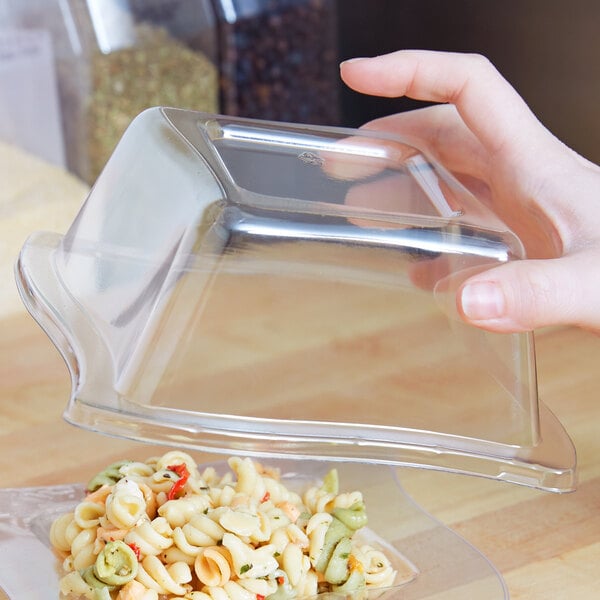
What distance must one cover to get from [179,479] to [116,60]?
849mm

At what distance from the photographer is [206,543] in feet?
1.92

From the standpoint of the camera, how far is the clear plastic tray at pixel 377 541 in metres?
0.61

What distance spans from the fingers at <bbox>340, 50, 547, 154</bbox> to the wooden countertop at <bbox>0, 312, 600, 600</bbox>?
0.85 feet

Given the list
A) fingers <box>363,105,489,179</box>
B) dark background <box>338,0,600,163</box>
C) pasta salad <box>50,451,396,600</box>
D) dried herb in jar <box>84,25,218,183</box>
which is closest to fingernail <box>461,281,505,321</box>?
pasta salad <box>50,451,396,600</box>

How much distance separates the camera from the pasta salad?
1.87 ft

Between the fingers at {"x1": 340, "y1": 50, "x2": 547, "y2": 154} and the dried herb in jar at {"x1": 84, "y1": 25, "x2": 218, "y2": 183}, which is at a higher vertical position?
the fingers at {"x1": 340, "y1": 50, "x2": 547, "y2": 154}

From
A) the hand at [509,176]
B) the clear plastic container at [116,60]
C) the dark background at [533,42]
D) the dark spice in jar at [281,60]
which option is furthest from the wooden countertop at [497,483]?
the dark spice in jar at [281,60]

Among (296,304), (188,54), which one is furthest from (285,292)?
(188,54)

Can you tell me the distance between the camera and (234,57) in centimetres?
142

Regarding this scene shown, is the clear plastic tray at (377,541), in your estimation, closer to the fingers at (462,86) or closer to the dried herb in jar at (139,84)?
the fingers at (462,86)

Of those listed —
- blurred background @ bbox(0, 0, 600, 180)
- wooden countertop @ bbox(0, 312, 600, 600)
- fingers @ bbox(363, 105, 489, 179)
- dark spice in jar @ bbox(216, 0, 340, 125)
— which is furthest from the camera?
dark spice in jar @ bbox(216, 0, 340, 125)

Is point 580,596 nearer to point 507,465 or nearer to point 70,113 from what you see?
point 507,465

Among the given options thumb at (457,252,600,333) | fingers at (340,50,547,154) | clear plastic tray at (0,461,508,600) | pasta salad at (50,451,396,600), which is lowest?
clear plastic tray at (0,461,508,600)

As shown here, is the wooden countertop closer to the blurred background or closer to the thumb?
the thumb
